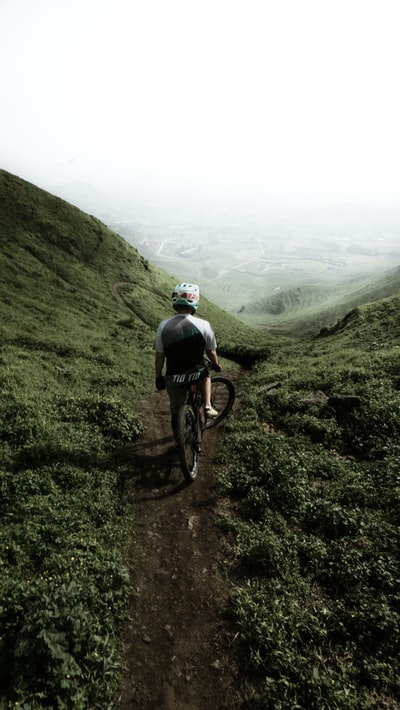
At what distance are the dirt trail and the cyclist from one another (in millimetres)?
1881

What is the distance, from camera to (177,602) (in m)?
5.75

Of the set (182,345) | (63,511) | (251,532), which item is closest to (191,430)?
(182,345)

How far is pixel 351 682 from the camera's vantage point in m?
4.44

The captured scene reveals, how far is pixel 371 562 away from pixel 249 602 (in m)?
2.29

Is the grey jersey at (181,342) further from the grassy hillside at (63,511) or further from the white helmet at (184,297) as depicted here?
the grassy hillside at (63,511)

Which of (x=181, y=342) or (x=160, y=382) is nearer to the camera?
(x=181, y=342)

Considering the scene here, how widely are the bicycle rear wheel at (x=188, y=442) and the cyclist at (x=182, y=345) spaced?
30 centimetres

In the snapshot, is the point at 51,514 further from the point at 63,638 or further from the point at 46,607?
the point at 63,638

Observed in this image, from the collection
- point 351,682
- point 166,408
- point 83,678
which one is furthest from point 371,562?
point 166,408

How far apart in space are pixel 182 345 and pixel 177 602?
488 centimetres

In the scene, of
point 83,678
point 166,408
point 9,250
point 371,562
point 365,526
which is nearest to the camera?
point 83,678

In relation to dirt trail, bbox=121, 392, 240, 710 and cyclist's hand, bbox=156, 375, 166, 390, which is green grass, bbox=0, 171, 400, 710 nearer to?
dirt trail, bbox=121, 392, 240, 710

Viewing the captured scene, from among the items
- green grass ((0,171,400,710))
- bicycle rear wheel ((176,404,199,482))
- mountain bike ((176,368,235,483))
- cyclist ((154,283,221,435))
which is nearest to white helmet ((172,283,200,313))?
cyclist ((154,283,221,435))

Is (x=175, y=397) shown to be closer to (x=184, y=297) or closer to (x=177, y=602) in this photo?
(x=184, y=297)
